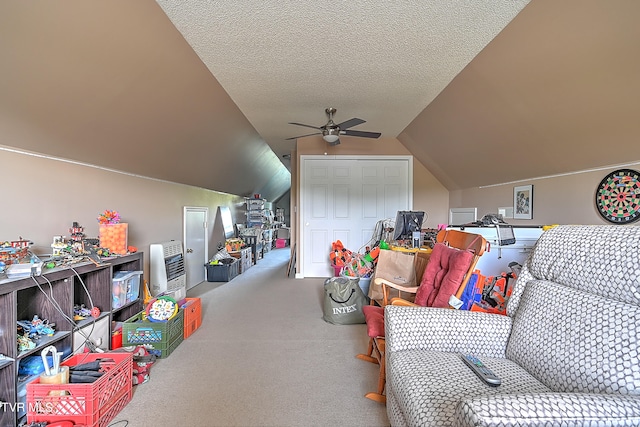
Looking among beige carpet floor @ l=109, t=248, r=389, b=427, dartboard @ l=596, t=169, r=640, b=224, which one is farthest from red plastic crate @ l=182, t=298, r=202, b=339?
dartboard @ l=596, t=169, r=640, b=224

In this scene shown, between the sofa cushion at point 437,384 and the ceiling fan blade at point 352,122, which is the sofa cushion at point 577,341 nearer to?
the sofa cushion at point 437,384

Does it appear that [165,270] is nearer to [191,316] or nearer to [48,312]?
[191,316]

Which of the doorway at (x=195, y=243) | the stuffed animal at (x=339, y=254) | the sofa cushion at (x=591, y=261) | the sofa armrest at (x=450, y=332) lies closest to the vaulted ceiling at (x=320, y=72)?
the doorway at (x=195, y=243)

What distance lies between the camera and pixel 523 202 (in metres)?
3.62

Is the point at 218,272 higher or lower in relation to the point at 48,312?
lower

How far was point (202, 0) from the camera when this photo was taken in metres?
1.95

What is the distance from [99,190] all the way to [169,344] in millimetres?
1619

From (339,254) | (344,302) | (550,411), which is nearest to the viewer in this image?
(550,411)

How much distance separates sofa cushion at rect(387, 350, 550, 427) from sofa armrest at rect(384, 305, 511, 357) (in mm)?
62

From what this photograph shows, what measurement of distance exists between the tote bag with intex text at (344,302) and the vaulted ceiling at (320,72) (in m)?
2.18

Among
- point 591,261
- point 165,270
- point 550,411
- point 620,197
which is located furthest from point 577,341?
point 165,270

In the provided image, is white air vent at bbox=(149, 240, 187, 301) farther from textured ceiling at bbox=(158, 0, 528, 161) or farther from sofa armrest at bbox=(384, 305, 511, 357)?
sofa armrest at bbox=(384, 305, 511, 357)

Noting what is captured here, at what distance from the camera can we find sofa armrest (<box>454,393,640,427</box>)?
0.77 metres

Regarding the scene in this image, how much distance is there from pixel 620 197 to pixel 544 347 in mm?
2094
